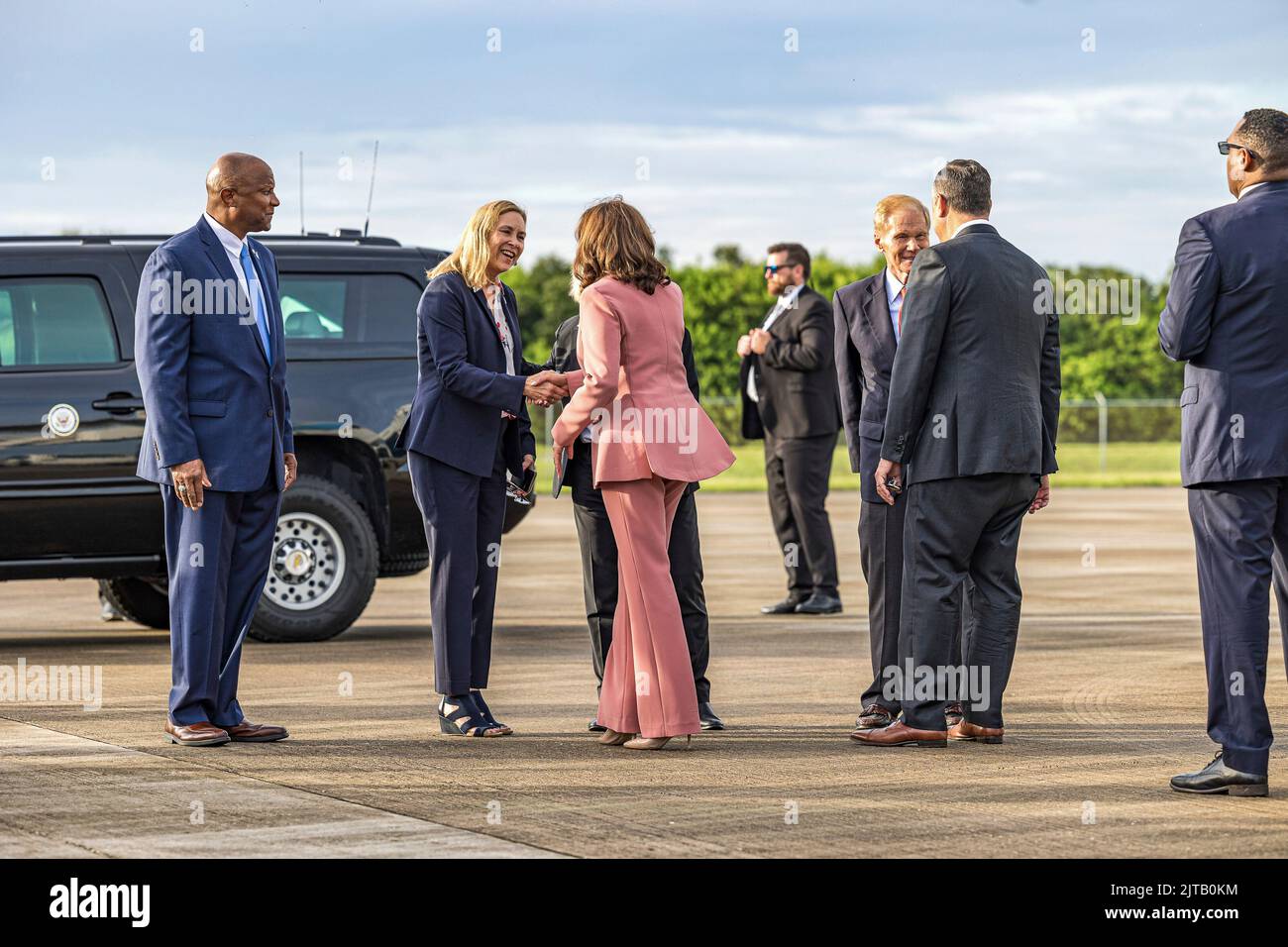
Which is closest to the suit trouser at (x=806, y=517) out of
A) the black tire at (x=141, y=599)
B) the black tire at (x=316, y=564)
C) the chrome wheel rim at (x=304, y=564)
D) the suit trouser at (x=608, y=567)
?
the black tire at (x=316, y=564)

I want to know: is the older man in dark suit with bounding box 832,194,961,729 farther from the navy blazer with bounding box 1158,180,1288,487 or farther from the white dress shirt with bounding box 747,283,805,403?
the white dress shirt with bounding box 747,283,805,403

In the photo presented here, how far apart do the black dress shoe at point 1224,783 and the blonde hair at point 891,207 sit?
8.80ft

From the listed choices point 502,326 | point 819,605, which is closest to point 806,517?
point 819,605

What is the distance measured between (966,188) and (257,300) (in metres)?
2.68

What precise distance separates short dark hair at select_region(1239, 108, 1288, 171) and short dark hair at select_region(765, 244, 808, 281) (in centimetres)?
657

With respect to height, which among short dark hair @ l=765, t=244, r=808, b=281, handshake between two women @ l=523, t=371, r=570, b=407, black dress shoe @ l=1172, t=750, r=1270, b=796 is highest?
short dark hair @ l=765, t=244, r=808, b=281

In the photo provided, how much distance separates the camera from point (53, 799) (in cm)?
603

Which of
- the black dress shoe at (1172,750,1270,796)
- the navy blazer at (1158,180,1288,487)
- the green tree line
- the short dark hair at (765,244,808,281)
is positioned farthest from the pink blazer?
the green tree line

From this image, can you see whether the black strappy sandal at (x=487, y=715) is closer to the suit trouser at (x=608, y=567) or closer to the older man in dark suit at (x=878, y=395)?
the suit trouser at (x=608, y=567)

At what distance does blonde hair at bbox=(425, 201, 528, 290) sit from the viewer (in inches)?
293

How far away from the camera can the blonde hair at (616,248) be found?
6980 mm

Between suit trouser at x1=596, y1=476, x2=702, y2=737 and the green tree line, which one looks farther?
the green tree line

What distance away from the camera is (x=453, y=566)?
7418 millimetres

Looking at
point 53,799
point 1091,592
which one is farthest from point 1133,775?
point 1091,592
